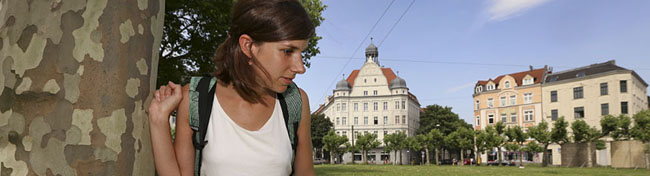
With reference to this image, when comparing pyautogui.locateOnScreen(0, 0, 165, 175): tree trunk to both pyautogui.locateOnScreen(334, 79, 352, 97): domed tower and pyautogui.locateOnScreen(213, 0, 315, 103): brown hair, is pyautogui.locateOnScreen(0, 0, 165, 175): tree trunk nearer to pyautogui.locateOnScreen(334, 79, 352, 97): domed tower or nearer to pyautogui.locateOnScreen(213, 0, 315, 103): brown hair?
pyautogui.locateOnScreen(213, 0, 315, 103): brown hair

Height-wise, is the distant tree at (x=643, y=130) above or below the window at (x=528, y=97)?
below

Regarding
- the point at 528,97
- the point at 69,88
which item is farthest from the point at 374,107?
the point at 69,88

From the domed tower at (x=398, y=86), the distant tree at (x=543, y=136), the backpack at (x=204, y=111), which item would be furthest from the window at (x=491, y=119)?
the backpack at (x=204, y=111)

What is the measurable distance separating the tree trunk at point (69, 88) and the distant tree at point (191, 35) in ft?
35.5

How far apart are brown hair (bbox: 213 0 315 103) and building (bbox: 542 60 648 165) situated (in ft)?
186

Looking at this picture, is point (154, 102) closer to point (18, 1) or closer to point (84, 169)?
point (84, 169)

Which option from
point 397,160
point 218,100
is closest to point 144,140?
point 218,100

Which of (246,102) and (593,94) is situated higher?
(593,94)

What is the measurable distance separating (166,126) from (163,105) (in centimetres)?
8

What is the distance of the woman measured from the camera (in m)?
1.60

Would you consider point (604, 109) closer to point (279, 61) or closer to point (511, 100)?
point (511, 100)

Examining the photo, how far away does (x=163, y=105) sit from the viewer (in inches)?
61.6

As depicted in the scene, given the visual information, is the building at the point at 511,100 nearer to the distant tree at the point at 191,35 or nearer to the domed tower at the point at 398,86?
the domed tower at the point at 398,86

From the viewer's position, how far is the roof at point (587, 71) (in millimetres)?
52500
